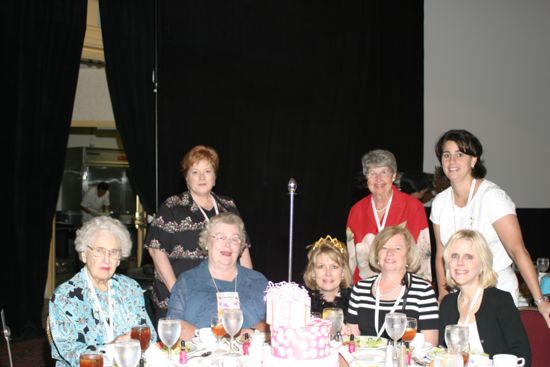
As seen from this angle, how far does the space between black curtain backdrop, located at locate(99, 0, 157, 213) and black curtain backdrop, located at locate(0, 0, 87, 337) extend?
14.0 inches

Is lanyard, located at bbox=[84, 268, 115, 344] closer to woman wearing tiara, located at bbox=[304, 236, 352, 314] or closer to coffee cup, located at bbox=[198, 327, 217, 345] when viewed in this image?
coffee cup, located at bbox=[198, 327, 217, 345]

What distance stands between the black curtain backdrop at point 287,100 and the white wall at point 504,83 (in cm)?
61

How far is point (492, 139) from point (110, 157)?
679 centimetres

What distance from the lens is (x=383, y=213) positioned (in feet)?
14.8

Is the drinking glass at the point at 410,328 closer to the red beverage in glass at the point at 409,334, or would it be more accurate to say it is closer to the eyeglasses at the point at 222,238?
the red beverage in glass at the point at 409,334

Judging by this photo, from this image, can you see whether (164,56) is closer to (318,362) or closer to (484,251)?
(484,251)

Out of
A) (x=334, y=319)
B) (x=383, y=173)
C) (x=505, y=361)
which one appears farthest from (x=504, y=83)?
(x=505, y=361)

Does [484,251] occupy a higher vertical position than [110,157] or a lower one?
lower

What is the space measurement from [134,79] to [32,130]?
1074mm

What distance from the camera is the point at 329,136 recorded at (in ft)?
27.1

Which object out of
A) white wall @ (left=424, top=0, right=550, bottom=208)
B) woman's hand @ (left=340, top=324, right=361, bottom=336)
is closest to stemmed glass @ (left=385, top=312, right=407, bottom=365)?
woman's hand @ (left=340, top=324, right=361, bottom=336)

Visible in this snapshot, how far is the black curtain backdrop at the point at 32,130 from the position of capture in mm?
5578

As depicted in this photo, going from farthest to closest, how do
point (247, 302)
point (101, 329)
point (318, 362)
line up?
point (247, 302) < point (101, 329) < point (318, 362)

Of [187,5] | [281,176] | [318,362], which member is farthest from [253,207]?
[318,362]
